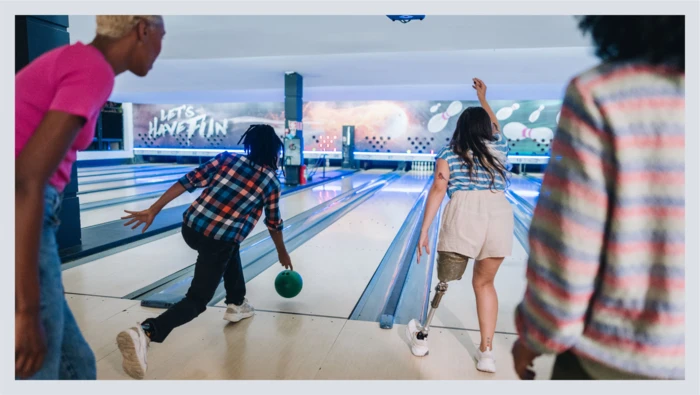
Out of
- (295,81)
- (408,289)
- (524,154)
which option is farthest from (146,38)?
(524,154)

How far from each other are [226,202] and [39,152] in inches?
50.0

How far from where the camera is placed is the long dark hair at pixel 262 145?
2271 millimetres

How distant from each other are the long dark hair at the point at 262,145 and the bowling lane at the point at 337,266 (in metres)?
1.21

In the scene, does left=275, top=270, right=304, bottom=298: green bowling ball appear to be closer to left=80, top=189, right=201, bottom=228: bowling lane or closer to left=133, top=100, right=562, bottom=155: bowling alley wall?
left=80, top=189, right=201, bottom=228: bowling lane

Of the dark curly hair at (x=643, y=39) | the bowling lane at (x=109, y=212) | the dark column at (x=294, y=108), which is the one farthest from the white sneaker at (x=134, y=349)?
the dark column at (x=294, y=108)

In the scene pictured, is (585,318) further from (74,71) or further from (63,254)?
(63,254)

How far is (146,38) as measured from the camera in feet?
4.04

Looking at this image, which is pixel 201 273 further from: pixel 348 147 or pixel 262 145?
pixel 348 147

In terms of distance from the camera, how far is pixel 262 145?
2.27 metres

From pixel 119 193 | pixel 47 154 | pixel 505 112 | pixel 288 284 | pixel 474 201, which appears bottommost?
pixel 288 284

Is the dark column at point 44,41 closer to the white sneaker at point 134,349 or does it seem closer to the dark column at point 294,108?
the white sneaker at point 134,349

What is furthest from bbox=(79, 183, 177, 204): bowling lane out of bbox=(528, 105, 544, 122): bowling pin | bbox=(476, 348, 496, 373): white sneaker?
bbox=(528, 105, 544, 122): bowling pin

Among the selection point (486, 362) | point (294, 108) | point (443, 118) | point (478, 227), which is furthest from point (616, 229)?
point (443, 118)

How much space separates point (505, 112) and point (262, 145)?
16.2 meters
